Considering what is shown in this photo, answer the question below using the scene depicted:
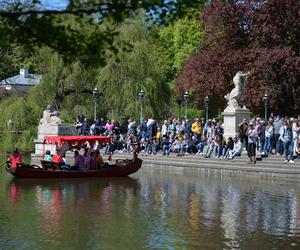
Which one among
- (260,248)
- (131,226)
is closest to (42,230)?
(131,226)

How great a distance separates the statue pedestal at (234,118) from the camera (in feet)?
106

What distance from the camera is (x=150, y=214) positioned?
652 inches

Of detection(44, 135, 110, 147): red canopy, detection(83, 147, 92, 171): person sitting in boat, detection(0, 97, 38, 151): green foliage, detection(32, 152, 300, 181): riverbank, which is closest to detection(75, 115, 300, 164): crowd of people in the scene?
detection(32, 152, 300, 181): riverbank

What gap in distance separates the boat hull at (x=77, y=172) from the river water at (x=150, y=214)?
0.77 meters

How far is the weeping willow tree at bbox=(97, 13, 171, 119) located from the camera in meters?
42.8

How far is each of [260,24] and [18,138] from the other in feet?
59.9

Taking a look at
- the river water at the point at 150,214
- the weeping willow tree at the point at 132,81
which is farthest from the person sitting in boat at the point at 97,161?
the weeping willow tree at the point at 132,81

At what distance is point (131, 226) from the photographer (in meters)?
14.6

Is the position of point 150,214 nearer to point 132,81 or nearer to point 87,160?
point 87,160

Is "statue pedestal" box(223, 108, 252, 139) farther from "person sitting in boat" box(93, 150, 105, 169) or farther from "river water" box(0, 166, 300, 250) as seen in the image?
"person sitting in boat" box(93, 150, 105, 169)

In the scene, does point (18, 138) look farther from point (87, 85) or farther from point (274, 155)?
point (274, 155)

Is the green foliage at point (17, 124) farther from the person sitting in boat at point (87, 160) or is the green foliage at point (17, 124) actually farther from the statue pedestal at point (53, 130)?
the person sitting in boat at point (87, 160)

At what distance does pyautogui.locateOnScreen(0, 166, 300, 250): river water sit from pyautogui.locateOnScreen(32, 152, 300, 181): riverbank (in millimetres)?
695

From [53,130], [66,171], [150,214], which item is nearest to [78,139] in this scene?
[66,171]
